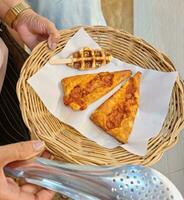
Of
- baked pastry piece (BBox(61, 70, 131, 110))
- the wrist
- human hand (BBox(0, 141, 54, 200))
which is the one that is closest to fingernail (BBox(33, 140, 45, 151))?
human hand (BBox(0, 141, 54, 200))

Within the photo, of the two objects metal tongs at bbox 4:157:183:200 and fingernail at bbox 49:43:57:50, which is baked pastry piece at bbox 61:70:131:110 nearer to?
fingernail at bbox 49:43:57:50

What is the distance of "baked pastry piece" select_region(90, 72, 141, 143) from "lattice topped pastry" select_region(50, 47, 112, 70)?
8cm

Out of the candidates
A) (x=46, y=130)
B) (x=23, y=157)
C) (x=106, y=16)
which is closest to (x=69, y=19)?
(x=46, y=130)

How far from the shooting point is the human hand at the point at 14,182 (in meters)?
0.61

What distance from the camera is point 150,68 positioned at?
3.10ft

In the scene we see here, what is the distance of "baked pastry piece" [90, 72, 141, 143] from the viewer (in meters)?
0.84

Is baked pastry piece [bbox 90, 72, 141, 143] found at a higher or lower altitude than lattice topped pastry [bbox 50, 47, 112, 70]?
lower

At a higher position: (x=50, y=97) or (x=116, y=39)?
(x=116, y=39)

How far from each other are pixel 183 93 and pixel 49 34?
0.32 metres

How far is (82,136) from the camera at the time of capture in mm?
831

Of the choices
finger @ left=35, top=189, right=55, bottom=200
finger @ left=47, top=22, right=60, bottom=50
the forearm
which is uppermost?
the forearm

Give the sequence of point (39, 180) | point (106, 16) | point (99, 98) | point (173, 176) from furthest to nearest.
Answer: point (106, 16), point (173, 176), point (99, 98), point (39, 180)

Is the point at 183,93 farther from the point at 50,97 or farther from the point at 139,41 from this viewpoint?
the point at 50,97

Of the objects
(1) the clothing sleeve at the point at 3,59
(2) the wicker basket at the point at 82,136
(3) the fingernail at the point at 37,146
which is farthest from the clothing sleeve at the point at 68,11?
(3) the fingernail at the point at 37,146
